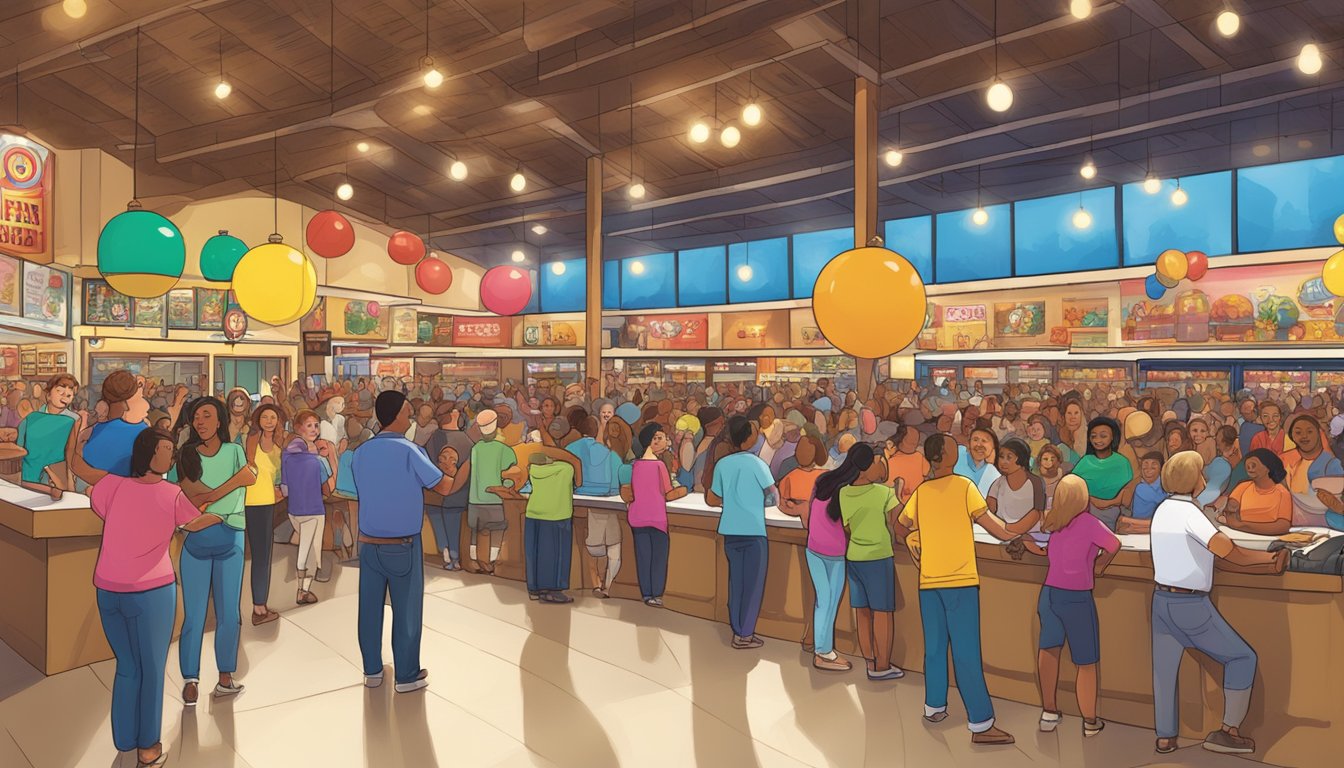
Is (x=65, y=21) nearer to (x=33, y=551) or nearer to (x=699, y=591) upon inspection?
(x=33, y=551)

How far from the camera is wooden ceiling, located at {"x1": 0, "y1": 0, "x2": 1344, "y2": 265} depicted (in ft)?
29.6

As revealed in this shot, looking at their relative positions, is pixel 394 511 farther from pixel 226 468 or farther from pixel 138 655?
pixel 138 655

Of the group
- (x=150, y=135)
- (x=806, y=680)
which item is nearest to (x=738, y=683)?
(x=806, y=680)

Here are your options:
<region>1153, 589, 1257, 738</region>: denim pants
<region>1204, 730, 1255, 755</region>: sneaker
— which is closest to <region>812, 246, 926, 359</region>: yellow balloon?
<region>1153, 589, 1257, 738</region>: denim pants

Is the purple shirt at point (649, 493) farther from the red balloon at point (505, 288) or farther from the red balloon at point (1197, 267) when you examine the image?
the red balloon at point (1197, 267)

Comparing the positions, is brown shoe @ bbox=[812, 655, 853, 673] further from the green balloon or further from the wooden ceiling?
the green balloon

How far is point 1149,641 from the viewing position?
165 inches

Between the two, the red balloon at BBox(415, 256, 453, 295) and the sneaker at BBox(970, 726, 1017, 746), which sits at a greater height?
the red balloon at BBox(415, 256, 453, 295)

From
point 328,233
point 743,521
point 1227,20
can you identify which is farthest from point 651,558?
point 1227,20

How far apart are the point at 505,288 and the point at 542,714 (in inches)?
234

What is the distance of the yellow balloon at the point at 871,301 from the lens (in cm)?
430

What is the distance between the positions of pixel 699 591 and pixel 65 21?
802cm

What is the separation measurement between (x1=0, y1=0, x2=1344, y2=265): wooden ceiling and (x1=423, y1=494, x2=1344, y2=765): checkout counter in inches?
236

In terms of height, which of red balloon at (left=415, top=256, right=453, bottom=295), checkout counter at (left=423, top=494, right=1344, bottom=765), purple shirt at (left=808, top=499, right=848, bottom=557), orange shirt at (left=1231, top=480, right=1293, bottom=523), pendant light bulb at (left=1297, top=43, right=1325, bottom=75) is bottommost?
checkout counter at (left=423, top=494, right=1344, bottom=765)
